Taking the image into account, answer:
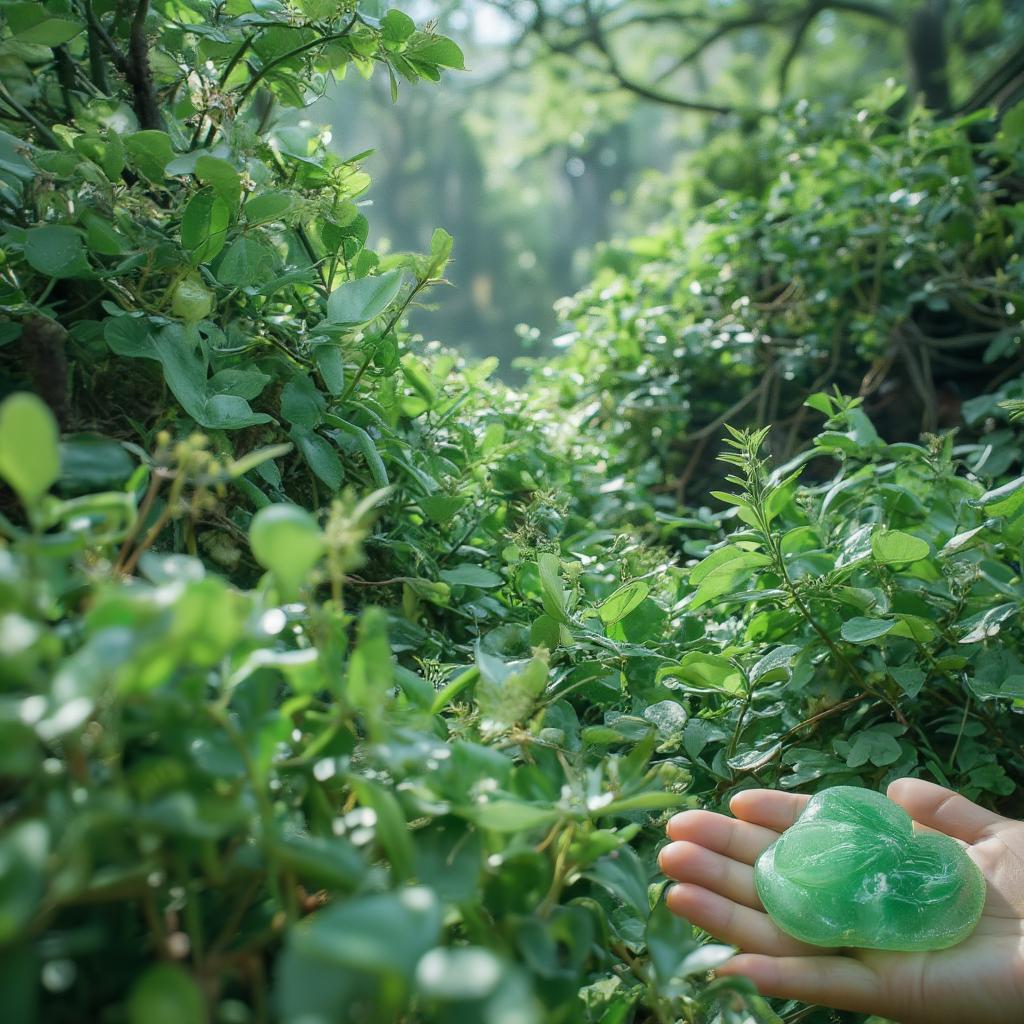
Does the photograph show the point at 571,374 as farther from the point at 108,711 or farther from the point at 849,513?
the point at 108,711

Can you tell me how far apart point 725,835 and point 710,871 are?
4 centimetres

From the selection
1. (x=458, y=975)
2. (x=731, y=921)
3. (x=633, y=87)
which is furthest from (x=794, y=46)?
(x=458, y=975)

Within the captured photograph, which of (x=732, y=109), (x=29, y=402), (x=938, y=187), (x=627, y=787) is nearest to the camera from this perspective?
(x=29, y=402)

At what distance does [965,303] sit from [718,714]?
3.39 feet

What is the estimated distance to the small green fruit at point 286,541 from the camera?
0.30 m

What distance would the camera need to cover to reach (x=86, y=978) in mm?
301

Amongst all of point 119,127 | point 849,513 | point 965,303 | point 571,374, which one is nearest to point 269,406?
point 119,127

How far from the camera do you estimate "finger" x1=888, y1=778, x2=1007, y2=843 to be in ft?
2.12

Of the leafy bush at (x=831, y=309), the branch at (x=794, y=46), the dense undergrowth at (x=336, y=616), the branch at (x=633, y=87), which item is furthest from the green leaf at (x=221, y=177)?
the branch at (x=794, y=46)

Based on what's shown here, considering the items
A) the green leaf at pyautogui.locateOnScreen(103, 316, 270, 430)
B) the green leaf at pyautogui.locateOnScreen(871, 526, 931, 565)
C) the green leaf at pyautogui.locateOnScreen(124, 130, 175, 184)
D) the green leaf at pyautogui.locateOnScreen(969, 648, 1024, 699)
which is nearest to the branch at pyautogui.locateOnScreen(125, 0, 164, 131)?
the green leaf at pyautogui.locateOnScreen(124, 130, 175, 184)

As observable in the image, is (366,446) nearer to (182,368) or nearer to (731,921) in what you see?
(182,368)

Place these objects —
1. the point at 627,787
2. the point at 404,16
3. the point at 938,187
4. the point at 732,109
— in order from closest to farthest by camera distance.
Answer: the point at 627,787
the point at 404,16
the point at 938,187
the point at 732,109

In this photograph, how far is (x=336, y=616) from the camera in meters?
0.39

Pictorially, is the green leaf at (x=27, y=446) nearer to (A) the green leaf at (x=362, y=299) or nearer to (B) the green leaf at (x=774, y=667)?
(A) the green leaf at (x=362, y=299)
